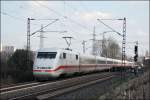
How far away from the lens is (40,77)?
31250 mm

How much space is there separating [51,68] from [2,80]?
4.48 m

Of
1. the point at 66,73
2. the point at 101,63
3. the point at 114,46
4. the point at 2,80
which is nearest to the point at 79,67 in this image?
the point at 66,73

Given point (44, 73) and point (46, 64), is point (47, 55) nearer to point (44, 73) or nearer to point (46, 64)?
point (46, 64)

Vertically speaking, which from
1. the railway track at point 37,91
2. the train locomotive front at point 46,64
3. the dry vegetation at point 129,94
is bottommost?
the railway track at point 37,91

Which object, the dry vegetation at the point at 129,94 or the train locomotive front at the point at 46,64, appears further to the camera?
the train locomotive front at the point at 46,64

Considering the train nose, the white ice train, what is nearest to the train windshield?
the white ice train

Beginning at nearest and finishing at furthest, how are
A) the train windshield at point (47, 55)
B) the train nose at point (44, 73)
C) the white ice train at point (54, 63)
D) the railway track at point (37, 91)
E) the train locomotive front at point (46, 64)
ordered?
the railway track at point (37, 91) < the train nose at point (44, 73) < the train locomotive front at point (46, 64) < the white ice train at point (54, 63) < the train windshield at point (47, 55)

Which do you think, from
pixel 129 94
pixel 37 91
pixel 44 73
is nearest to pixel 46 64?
pixel 44 73

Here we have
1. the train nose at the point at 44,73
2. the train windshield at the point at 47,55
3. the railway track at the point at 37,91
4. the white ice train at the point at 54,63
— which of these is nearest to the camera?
the railway track at the point at 37,91

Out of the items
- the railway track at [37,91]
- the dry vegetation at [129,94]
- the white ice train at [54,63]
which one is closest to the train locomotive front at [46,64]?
the white ice train at [54,63]

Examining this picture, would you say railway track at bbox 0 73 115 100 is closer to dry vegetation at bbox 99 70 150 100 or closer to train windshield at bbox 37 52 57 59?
dry vegetation at bbox 99 70 150 100

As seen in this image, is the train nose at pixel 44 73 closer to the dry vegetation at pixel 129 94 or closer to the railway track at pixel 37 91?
the railway track at pixel 37 91

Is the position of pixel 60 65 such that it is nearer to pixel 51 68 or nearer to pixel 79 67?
pixel 51 68

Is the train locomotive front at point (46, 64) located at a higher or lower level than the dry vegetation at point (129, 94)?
higher
